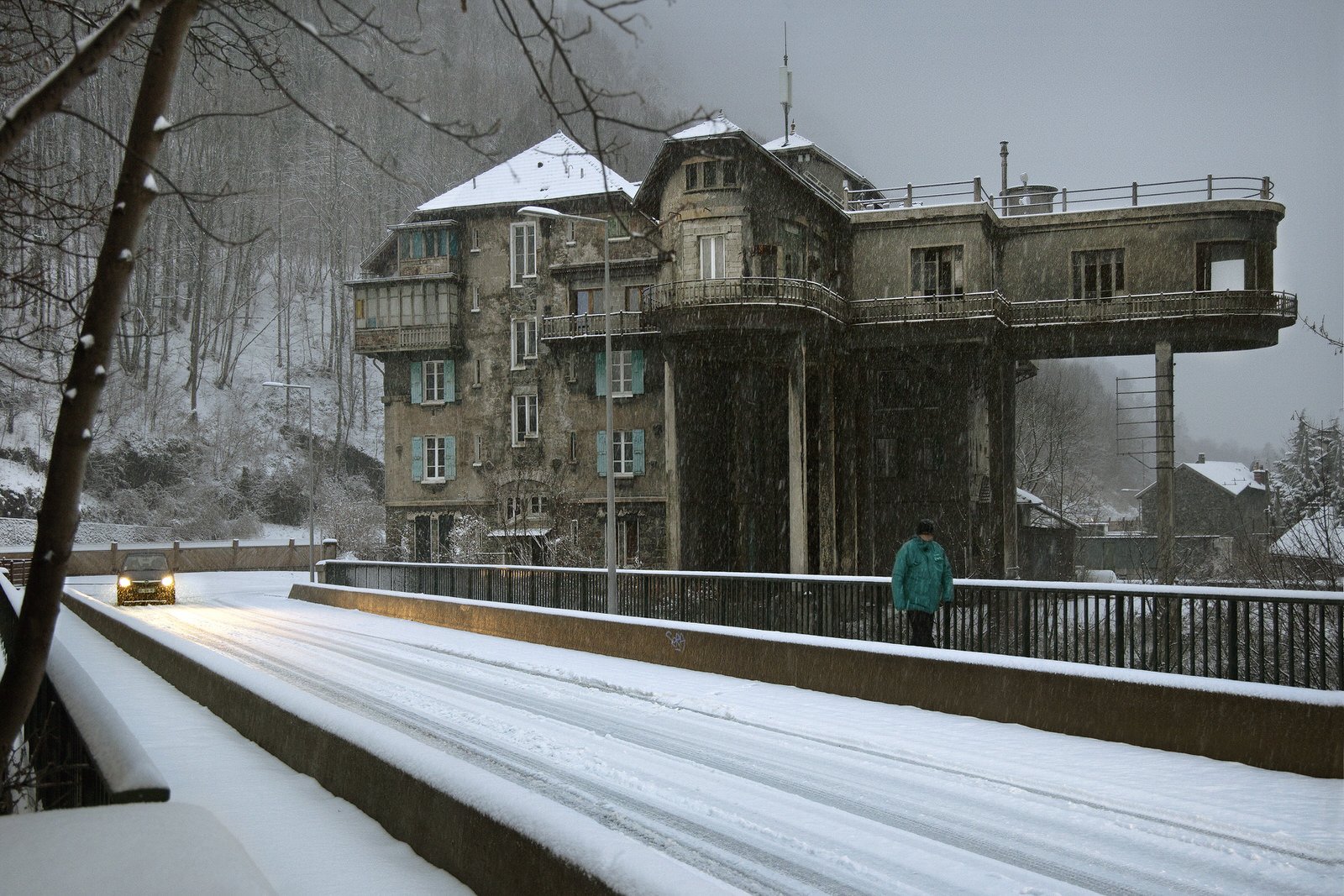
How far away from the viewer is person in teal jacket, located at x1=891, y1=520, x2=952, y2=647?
50.5 feet

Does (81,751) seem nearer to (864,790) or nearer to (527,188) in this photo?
(864,790)

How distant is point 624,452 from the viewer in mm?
50938

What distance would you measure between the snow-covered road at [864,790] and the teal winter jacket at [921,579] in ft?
6.63

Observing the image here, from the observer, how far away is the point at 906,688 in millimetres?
13367

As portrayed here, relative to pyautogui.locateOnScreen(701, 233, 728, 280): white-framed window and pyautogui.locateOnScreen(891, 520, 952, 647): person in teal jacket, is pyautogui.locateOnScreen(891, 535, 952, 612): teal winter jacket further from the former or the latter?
pyautogui.locateOnScreen(701, 233, 728, 280): white-framed window

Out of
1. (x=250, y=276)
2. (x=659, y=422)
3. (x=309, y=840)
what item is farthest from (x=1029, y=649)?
(x=250, y=276)

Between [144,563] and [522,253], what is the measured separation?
22.2m

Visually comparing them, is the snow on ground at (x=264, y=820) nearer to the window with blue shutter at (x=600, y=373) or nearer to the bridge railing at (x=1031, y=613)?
the bridge railing at (x=1031, y=613)

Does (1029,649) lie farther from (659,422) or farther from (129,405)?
(129,405)

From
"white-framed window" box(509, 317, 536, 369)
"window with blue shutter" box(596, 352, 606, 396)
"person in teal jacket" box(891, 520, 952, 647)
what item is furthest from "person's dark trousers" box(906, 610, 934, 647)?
"white-framed window" box(509, 317, 536, 369)

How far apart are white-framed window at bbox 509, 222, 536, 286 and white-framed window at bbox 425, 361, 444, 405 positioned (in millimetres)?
5545

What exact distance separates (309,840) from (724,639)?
9.81m

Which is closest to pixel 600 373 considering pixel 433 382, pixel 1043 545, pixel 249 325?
pixel 433 382

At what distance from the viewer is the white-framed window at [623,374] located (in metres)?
51.0
